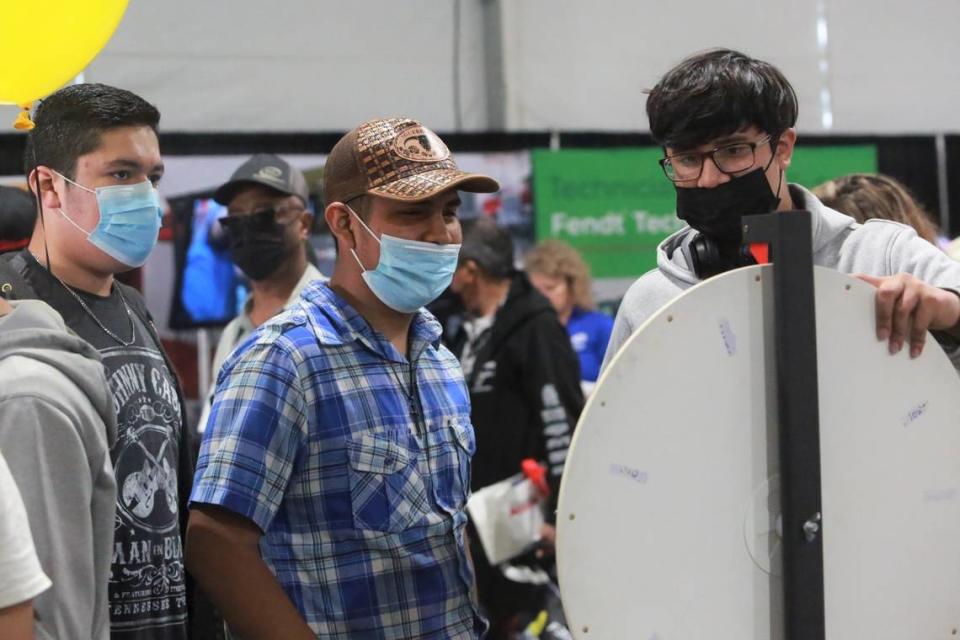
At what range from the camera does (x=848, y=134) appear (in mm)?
7305

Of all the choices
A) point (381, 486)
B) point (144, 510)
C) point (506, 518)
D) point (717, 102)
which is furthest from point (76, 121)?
point (506, 518)

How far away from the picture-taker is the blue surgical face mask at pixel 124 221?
2.30 m

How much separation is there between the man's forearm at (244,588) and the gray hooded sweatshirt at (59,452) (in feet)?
0.48

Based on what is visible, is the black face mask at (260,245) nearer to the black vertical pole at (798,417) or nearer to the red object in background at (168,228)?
the red object in background at (168,228)

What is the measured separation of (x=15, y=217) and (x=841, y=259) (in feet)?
6.38

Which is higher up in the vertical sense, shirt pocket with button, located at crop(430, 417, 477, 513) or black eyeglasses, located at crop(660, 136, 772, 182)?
black eyeglasses, located at crop(660, 136, 772, 182)

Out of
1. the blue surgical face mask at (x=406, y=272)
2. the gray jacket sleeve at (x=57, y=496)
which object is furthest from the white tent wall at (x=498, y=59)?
the gray jacket sleeve at (x=57, y=496)

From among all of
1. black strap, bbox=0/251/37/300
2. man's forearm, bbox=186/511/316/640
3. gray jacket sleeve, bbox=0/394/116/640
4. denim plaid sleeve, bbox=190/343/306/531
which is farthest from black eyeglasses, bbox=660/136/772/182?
black strap, bbox=0/251/37/300

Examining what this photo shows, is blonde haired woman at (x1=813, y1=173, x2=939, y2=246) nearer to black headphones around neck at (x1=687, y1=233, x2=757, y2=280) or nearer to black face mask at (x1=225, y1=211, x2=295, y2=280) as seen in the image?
black headphones around neck at (x1=687, y1=233, x2=757, y2=280)

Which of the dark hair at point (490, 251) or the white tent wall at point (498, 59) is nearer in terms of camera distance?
the dark hair at point (490, 251)

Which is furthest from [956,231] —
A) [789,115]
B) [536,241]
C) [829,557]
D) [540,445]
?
[829,557]

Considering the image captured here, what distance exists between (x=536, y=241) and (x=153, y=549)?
4.45m

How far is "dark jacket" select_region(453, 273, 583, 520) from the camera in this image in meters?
4.25

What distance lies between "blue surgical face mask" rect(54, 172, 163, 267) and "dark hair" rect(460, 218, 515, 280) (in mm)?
2257
